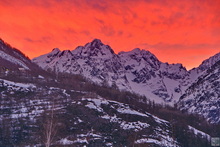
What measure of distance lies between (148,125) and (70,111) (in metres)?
40.4

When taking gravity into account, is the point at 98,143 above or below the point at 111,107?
below

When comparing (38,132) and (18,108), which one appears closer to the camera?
(38,132)

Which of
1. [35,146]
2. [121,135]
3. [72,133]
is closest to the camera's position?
[35,146]

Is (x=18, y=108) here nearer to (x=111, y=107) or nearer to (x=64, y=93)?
(x=64, y=93)

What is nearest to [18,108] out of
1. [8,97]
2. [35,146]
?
[8,97]

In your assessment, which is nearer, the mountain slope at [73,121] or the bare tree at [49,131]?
the bare tree at [49,131]

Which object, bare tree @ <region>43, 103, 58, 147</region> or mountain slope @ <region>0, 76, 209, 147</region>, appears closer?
bare tree @ <region>43, 103, 58, 147</region>

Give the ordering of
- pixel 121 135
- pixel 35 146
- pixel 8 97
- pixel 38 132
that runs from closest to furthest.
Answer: pixel 35 146 → pixel 38 132 → pixel 121 135 → pixel 8 97

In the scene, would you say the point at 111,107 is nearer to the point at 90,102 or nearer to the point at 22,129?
the point at 90,102

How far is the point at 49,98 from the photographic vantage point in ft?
465

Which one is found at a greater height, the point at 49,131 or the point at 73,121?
the point at 49,131

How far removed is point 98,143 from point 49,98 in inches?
1773

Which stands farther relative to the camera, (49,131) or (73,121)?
(73,121)

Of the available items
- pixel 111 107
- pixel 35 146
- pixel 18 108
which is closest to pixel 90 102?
pixel 111 107
